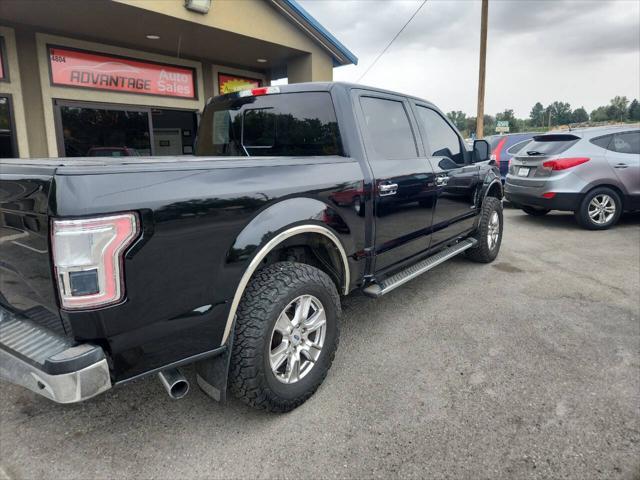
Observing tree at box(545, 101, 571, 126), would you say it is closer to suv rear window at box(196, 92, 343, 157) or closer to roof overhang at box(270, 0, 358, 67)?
roof overhang at box(270, 0, 358, 67)

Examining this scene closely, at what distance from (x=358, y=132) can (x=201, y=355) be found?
1887 mm

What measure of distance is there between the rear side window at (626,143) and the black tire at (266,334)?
739cm

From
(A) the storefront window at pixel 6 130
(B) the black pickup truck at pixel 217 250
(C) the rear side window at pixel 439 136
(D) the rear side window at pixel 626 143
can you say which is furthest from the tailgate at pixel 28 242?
(D) the rear side window at pixel 626 143

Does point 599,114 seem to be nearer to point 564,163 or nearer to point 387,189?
point 564,163

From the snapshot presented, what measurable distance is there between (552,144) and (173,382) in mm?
7875

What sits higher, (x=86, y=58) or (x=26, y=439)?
(x=86, y=58)

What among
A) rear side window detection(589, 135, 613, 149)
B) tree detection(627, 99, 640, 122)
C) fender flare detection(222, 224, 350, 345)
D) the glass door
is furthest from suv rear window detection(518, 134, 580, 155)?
tree detection(627, 99, 640, 122)

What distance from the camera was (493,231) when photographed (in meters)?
5.48

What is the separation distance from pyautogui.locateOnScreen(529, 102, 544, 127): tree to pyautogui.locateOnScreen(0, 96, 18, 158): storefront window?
121 m

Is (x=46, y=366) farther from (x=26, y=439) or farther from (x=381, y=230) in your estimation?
(x=381, y=230)

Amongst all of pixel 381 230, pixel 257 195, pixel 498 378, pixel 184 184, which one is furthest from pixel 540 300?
pixel 184 184

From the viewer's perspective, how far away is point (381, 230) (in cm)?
315

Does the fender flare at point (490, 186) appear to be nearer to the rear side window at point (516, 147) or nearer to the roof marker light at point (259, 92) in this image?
the roof marker light at point (259, 92)

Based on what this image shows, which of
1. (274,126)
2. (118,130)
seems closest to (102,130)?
(118,130)
